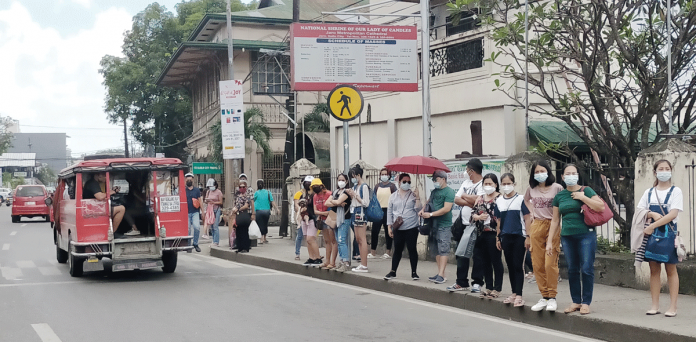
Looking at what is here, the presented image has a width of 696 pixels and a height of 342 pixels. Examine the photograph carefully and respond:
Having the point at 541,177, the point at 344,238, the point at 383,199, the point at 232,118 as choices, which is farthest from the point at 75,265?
the point at 232,118

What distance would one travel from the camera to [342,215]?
13438mm

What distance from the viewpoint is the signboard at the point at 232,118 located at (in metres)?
22.4

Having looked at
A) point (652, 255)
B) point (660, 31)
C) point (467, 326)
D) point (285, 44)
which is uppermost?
point (285, 44)

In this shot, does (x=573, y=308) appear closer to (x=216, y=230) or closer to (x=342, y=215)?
(x=342, y=215)

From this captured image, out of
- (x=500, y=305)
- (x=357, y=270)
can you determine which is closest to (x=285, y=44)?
(x=357, y=270)

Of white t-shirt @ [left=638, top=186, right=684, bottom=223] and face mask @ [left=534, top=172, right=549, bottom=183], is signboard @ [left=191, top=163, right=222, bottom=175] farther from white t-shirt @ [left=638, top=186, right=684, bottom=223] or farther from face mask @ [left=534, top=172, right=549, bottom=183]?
white t-shirt @ [left=638, top=186, right=684, bottom=223]

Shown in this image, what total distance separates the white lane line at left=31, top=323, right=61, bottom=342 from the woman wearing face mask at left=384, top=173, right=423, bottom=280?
519 centimetres

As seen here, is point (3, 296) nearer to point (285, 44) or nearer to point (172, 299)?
Answer: point (172, 299)

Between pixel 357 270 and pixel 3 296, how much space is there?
18.3ft

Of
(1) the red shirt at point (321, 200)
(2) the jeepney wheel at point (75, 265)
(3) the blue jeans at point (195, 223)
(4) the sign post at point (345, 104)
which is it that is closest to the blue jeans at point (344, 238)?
(1) the red shirt at point (321, 200)

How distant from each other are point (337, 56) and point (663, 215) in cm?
861

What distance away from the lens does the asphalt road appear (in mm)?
8562

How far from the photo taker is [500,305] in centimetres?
981

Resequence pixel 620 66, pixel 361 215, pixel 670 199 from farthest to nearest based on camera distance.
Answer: pixel 361 215, pixel 620 66, pixel 670 199
